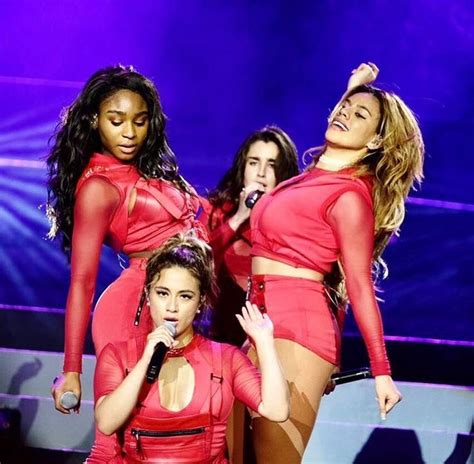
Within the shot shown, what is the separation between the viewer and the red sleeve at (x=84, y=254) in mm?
2539

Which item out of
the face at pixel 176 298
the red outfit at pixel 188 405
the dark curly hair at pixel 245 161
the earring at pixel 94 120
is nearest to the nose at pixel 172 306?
the face at pixel 176 298

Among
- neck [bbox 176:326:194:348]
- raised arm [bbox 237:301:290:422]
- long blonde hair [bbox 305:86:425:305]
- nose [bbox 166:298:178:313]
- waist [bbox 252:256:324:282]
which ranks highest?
long blonde hair [bbox 305:86:425:305]

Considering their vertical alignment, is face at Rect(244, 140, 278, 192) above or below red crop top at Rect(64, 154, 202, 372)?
above

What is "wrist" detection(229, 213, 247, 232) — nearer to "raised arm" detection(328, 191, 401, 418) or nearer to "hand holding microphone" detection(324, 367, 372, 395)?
"raised arm" detection(328, 191, 401, 418)

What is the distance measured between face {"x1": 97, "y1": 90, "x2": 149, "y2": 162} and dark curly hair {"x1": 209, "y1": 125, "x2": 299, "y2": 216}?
82 centimetres

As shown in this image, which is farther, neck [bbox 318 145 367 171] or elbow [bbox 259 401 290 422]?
neck [bbox 318 145 367 171]

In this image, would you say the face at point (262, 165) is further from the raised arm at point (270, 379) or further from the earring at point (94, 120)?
the raised arm at point (270, 379)

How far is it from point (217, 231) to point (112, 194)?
80 cm

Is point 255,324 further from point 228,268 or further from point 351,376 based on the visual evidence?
point 228,268

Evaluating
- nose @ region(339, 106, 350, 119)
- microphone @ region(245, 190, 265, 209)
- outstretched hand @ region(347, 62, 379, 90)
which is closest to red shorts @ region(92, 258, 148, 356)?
microphone @ region(245, 190, 265, 209)

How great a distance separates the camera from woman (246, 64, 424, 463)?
2.47m

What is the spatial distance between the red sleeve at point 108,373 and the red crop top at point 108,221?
7.9 inches

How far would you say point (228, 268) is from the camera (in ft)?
11.2

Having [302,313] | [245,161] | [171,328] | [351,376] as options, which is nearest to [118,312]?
[171,328]
